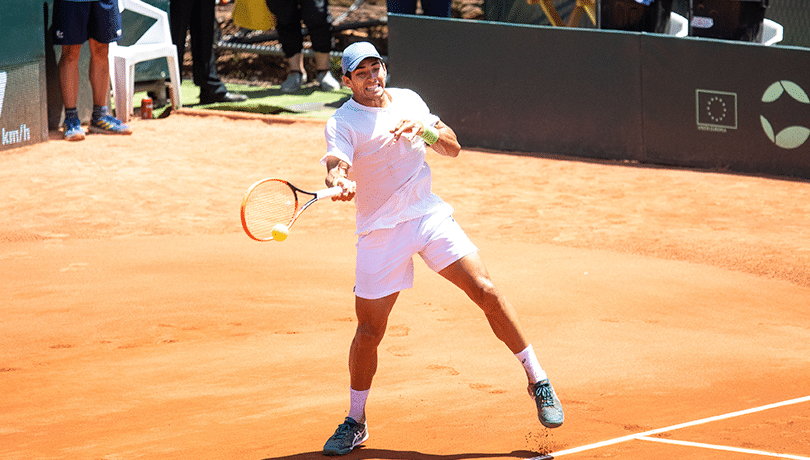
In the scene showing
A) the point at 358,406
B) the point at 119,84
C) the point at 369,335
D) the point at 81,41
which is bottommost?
the point at 358,406

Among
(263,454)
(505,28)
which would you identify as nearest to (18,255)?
(263,454)

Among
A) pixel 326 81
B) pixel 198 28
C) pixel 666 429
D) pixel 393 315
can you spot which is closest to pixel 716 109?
pixel 393 315

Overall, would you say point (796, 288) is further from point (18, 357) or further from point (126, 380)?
point (18, 357)

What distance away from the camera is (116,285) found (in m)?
7.52

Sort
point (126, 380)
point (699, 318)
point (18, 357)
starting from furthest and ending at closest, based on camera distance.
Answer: point (699, 318), point (18, 357), point (126, 380)

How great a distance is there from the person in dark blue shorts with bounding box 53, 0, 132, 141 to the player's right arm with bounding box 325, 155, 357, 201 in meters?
7.57

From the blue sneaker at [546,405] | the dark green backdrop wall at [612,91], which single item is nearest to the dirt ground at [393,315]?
the blue sneaker at [546,405]

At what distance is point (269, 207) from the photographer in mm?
4734

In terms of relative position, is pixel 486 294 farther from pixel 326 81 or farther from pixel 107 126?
pixel 326 81

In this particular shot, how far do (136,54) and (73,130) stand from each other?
165 centimetres

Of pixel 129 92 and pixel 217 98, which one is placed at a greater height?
pixel 129 92

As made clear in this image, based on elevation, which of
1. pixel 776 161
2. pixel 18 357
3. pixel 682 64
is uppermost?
pixel 682 64

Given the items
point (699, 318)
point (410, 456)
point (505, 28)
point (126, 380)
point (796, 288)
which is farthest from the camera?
point (505, 28)

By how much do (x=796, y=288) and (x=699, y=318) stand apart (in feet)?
3.91
